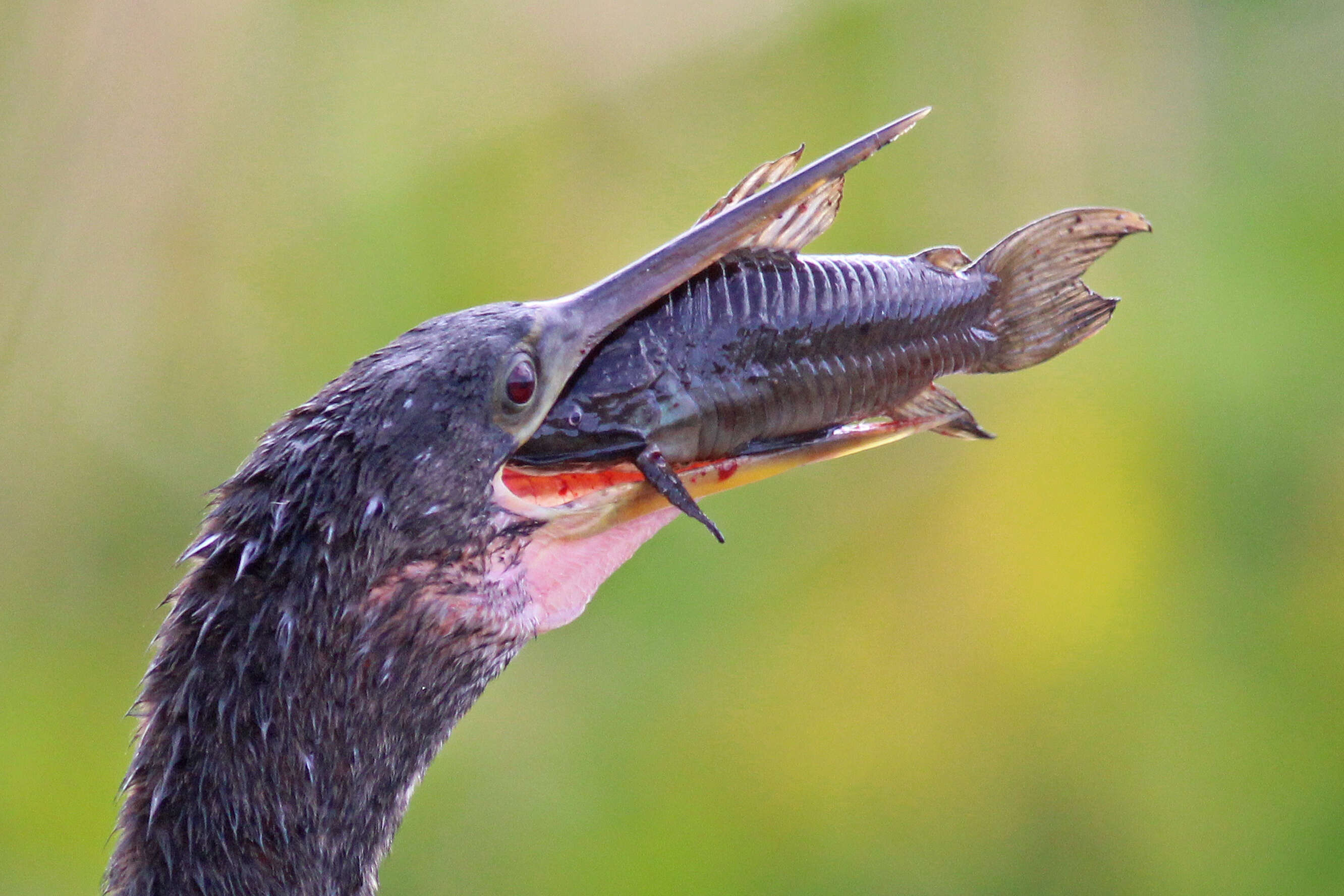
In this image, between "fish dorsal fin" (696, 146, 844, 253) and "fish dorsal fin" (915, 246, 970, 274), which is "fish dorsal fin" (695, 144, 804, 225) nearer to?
"fish dorsal fin" (696, 146, 844, 253)

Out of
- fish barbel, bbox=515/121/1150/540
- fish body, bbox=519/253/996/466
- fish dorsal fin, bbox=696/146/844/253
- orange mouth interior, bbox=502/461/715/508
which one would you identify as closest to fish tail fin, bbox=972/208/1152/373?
fish barbel, bbox=515/121/1150/540

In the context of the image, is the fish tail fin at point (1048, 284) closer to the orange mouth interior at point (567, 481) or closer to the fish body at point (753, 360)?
the fish body at point (753, 360)

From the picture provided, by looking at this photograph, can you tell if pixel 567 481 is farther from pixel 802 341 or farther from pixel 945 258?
pixel 945 258

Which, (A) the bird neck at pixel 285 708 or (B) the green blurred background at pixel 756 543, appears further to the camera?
(B) the green blurred background at pixel 756 543

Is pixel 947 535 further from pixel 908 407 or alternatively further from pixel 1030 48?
pixel 908 407

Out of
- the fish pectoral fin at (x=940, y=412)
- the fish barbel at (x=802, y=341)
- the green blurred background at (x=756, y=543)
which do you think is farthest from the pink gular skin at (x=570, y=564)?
the green blurred background at (x=756, y=543)

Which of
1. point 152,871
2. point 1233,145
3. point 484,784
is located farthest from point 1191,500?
point 152,871

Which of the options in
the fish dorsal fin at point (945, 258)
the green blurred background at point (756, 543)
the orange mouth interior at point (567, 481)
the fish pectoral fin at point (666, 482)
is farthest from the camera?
the green blurred background at point (756, 543)
